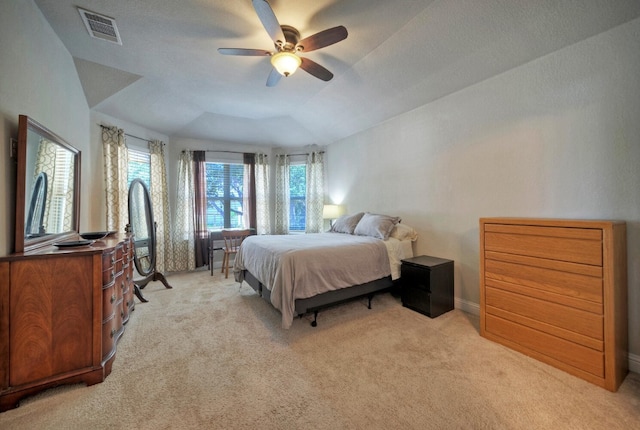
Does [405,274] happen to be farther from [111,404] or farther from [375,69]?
[111,404]

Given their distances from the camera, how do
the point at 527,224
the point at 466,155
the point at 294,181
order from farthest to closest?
the point at 294,181
the point at 466,155
the point at 527,224

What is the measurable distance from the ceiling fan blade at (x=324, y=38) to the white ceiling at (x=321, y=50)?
260 millimetres

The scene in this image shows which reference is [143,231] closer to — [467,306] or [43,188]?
[43,188]

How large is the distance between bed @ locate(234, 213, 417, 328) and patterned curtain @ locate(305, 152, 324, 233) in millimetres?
1972

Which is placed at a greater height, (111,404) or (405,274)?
(405,274)

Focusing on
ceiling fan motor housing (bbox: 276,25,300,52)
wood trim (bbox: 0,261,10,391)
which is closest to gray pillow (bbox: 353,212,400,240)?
ceiling fan motor housing (bbox: 276,25,300,52)

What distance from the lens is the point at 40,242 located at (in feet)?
6.02

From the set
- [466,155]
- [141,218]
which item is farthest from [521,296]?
[141,218]

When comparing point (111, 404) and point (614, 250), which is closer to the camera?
point (111, 404)

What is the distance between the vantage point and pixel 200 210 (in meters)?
4.80

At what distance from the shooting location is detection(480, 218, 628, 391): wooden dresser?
1.63 metres

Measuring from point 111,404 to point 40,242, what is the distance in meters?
1.31

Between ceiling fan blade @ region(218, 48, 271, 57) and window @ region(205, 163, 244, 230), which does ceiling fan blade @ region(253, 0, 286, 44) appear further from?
window @ region(205, 163, 244, 230)

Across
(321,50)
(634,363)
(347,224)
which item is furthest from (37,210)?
(634,363)
